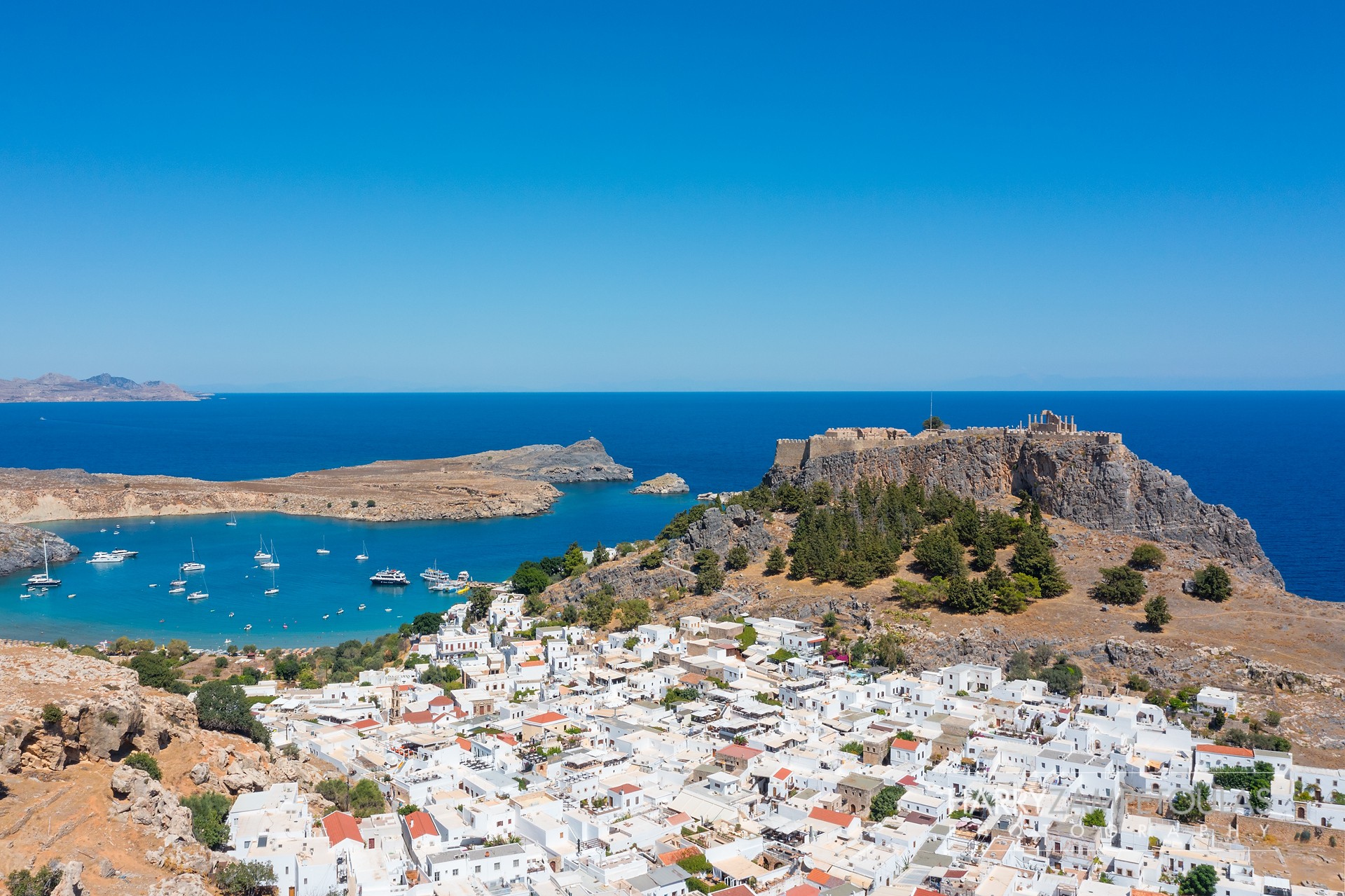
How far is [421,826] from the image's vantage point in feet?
70.8

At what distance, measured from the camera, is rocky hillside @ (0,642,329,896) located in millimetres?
15625

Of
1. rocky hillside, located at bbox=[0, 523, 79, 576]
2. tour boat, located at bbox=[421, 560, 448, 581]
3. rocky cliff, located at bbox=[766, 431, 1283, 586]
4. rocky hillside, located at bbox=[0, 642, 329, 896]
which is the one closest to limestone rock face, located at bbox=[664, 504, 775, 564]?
rocky cliff, located at bbox=[766, 431, 1283, 586]

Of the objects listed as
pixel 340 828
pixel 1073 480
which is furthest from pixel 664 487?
pixel 340 828

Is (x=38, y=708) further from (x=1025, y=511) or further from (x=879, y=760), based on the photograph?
(x=1025, y=511)

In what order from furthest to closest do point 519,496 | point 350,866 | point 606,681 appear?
point 519,496 → point 606,681 → point 350,866

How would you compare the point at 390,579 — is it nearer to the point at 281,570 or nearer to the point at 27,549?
the point at 281,570

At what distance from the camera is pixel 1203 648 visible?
1249 inches

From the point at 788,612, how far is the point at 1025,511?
11373 millimetres

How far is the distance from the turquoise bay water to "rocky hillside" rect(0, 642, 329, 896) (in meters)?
24.9

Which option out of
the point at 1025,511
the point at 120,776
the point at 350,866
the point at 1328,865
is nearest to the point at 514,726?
the point at 350,866

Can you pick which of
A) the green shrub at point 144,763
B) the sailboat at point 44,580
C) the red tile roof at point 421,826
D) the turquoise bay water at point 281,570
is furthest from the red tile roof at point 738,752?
the sailboat at point 44,580

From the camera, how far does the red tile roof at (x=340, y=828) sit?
19.7 meters

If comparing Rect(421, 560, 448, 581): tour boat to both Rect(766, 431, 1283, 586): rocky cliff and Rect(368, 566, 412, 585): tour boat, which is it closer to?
Rect(368, 566, 412, 585): tour boat

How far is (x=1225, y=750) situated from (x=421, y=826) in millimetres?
20519
